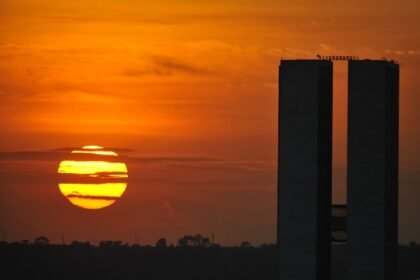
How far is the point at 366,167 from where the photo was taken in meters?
199

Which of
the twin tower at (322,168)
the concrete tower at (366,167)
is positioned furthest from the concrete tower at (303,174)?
the concrete tower at (366,167)

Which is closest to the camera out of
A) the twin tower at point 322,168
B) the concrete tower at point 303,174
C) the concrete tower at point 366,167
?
the concrete tower at point 303,174

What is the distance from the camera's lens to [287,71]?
19438 cm

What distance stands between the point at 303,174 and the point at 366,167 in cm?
699

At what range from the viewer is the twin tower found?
639ft

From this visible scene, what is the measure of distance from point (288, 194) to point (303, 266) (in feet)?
22.8

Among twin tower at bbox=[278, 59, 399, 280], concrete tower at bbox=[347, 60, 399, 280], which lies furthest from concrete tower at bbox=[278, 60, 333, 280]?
concrete tower at bbox=[347, 60, 399, 280]

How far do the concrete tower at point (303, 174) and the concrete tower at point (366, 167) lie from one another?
2.40 meters

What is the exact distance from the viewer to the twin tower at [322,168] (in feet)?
639

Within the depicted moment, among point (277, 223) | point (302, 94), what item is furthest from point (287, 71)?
point (277, 223)

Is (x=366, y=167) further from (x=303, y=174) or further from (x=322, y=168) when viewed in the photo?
(x=303, y=174)

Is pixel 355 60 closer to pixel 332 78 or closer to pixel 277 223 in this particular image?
pixel 332 78

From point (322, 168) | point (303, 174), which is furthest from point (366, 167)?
point (303, 174)

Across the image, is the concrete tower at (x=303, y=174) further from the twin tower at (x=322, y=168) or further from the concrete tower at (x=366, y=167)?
the concrete tower at (x=366, y=167)
